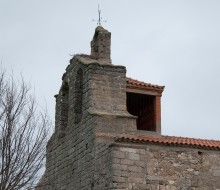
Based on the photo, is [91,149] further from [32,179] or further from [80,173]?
[32,179]

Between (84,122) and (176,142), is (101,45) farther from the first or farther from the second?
(176,142)

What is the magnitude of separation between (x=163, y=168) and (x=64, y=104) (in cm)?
487

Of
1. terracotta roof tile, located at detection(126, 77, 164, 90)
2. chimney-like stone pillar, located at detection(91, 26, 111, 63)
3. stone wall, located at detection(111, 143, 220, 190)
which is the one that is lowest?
stone wall, located at detection(111, 143, 220, 190)

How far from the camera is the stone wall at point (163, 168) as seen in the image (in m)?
14.1

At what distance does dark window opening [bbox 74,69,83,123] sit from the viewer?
17109 millimetres

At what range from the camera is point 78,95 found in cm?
1723

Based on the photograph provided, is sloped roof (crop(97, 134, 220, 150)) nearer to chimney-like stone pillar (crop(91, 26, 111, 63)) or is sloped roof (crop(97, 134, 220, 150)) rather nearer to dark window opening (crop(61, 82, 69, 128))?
chimney-like stone pillar (crop(91, 26, 111, 63))

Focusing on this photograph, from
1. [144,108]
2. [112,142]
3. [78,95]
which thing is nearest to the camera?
[112,142]

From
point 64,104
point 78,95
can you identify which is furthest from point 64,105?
point 78,95

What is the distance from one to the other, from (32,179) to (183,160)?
3.98 meters

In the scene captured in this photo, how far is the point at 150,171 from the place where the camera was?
47.4 feet

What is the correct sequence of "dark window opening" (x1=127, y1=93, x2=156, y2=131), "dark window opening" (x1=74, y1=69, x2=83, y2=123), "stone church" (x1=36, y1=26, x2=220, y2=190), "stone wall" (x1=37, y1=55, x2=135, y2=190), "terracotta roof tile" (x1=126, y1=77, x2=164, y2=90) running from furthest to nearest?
1. "dark window opening" (x1=127, y1=93, x2=156, y2=131)
2. "dark window opening" (x1=74, y1=69, x2=83, y2=123)
3. "terracotta roof tile" (x1=126, y1=77, x2=164, y2=90)
4. "stone wall" (x1=37, y1=55, x2=135, y2=190)
5. "stone church" (x1=36, y1=26, x2=220, y2=190)

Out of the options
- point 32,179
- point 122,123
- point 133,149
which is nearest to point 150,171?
point 133,149

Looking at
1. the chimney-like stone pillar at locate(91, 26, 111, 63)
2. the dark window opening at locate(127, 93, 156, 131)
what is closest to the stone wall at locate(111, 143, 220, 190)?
the dark window opening at locate(127, 93, 156, 131)
